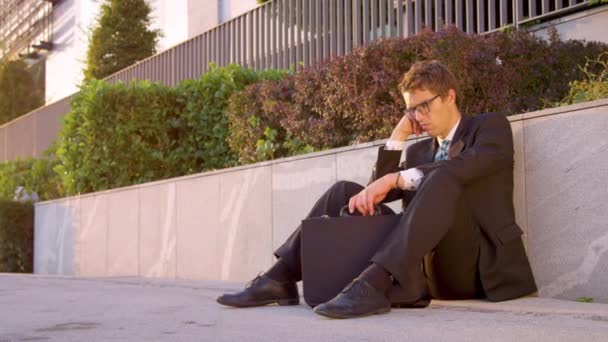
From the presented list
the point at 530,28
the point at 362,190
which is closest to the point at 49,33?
the point at 530,28

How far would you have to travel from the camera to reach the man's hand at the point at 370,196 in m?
4.25

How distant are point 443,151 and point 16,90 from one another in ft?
80.1

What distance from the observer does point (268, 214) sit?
7.18m

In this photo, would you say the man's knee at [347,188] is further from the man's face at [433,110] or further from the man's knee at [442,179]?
the man's knee at [442,179]

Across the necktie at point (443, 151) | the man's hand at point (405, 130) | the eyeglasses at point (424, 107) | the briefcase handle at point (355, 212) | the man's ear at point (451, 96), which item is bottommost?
the briefcase handle at point (355, 212)

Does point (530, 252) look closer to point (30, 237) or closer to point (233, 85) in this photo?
point (233, 85)

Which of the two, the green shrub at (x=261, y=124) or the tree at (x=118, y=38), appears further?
the tree at (x=118, y=38)

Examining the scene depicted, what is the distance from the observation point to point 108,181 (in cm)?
1042

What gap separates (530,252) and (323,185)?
209 cm

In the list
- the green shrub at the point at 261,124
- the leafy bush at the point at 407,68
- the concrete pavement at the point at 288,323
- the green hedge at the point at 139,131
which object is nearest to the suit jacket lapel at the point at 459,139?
the concrete pavement at the point at 288,323

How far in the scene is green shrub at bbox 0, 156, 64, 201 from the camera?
42.2ft

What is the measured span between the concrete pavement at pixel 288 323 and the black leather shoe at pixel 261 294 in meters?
0.05

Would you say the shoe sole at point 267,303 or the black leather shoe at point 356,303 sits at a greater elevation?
the black leather shoe at point 356,303

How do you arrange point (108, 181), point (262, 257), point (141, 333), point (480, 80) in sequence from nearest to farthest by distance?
1. point (141, 333)
2. point (480, 80)
3. point (262, 257)
4. point (108, 181)
